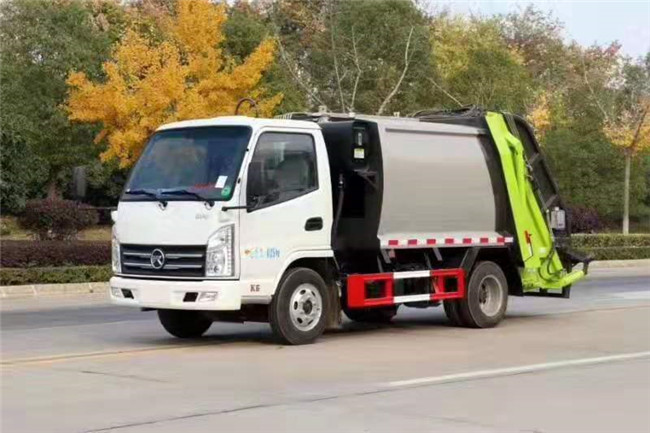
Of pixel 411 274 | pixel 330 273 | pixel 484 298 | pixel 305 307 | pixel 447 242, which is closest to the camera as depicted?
pixel 305 307

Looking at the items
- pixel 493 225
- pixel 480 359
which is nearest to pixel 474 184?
pixel 493 225

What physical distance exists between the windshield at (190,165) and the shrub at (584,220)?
29396 millimetres

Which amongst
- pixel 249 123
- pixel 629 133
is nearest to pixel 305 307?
pixel 249 123

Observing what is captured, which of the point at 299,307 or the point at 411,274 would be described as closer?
the point at 299,307

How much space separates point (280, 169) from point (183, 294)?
1.88 metres

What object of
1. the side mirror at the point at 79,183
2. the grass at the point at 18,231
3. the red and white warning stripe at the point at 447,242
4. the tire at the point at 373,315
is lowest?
the tire at the point at 373,315

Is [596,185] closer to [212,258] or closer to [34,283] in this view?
[34,283]

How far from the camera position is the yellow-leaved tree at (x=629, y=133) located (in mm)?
38688

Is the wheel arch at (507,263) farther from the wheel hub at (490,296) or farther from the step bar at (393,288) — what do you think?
the step bar at (393,288)

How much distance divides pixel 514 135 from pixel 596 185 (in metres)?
28.3

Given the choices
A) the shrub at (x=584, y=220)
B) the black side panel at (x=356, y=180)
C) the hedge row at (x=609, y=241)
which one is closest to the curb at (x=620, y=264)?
the hedge row at (x=609, y=241)

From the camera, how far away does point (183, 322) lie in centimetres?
1359

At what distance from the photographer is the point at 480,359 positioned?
37.9 feet

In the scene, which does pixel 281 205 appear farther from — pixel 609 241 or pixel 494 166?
pixel 609 241
